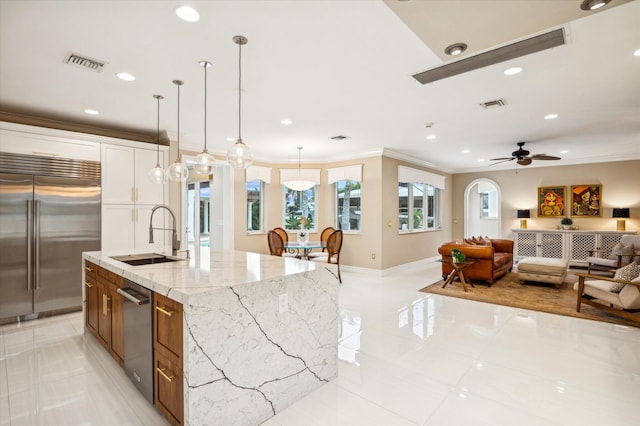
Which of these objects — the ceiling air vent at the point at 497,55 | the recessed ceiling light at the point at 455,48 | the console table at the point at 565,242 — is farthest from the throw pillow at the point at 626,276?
the console table at the point at 565,242

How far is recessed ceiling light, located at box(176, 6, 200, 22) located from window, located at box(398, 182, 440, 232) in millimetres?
5941

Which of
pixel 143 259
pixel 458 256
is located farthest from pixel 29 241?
pixel 458 256

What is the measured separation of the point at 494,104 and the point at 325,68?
88.9 inches

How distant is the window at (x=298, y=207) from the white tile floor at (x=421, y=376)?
12.6 feet

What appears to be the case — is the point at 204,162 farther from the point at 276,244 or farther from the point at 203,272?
the point at 276,244

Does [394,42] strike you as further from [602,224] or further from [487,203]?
[487,203]

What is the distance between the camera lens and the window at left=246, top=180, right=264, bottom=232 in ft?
23.2

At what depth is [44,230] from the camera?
12.9 ft

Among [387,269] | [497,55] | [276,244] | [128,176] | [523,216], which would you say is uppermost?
[497,55]

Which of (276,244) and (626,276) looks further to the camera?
(276,244)

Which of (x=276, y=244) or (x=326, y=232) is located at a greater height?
(x=326, y=232)

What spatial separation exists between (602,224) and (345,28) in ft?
27.9

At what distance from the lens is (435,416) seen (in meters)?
2.07

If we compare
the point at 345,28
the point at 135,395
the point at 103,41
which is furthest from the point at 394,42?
the point at 135,395
